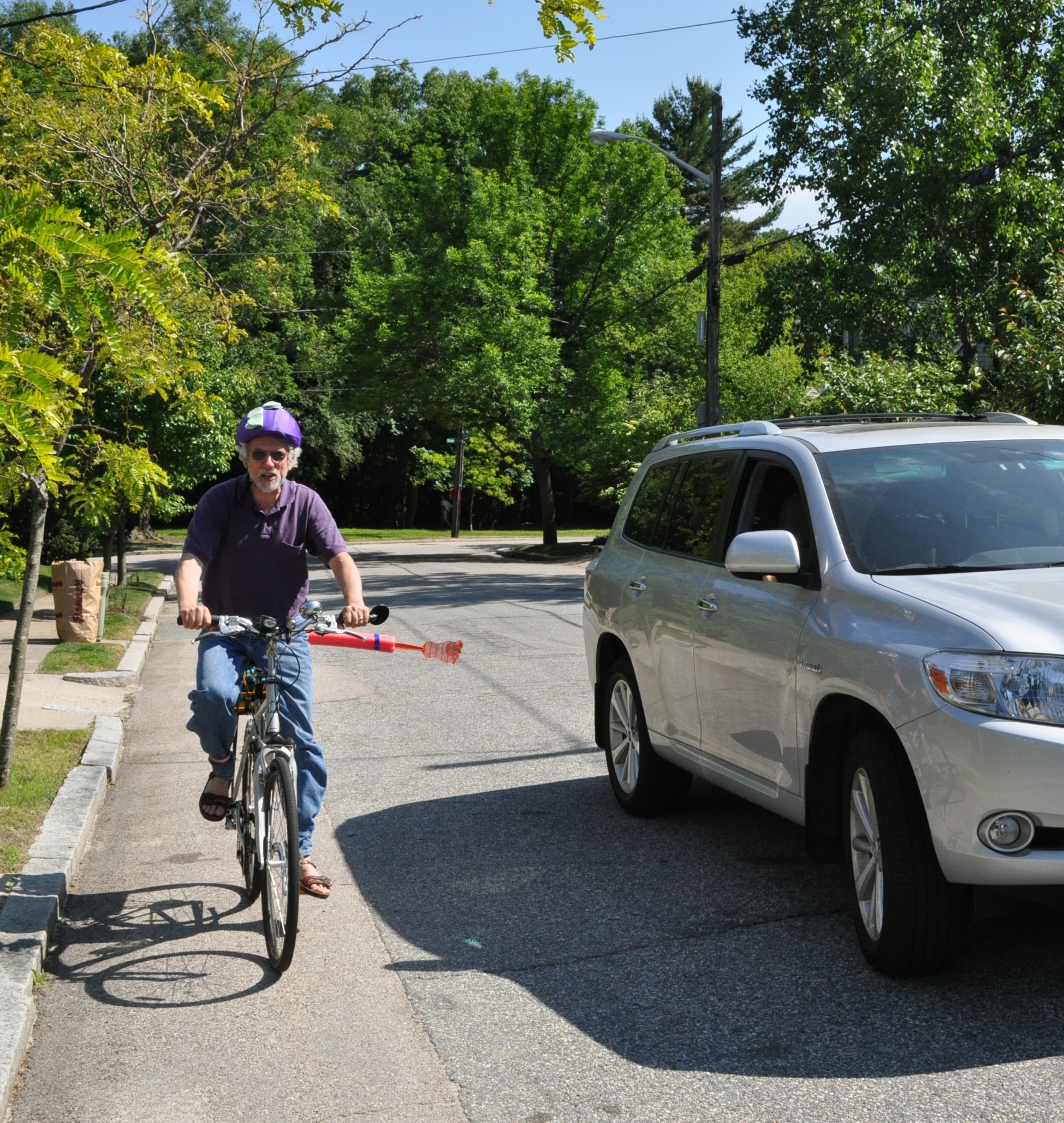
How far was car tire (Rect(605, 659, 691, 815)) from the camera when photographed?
22.3ft

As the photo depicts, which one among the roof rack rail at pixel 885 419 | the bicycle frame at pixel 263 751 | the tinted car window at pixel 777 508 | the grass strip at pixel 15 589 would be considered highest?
the roof rack rail at pixel 885 419

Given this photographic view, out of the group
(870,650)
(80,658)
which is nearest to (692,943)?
(870,650)

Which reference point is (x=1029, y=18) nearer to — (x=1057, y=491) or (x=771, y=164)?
(x=771, y=164)

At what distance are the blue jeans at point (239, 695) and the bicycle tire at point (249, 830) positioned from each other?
0.51ft

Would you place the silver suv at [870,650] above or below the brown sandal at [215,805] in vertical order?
above

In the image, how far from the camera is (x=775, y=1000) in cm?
444

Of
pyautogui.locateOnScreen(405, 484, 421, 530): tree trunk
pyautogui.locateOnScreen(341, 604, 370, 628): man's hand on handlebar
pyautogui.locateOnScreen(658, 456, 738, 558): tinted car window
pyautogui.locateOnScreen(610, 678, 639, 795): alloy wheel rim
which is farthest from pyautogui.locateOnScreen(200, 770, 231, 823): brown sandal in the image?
pyautogui.locateOnScreen(405, 484, 421, 530): tree trunk

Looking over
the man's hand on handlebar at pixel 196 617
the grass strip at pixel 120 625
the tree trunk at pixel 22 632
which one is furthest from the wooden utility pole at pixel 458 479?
the man's hand on handlebar at pixel 196 617

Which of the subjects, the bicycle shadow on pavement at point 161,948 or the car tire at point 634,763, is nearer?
the bicycle shadow on pavement at point 161,948

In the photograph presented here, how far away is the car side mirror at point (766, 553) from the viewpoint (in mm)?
5035

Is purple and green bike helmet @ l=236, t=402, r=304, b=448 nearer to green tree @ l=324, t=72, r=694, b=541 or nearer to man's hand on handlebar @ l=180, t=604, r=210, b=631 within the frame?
man's hand on handlebar @ l=180, t=604, r=210, b=631

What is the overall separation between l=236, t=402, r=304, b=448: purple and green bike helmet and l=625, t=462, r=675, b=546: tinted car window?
7.15ft

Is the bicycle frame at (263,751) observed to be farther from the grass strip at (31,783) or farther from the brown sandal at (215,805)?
the grass strip at (31,783)

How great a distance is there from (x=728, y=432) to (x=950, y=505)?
1.73 m
